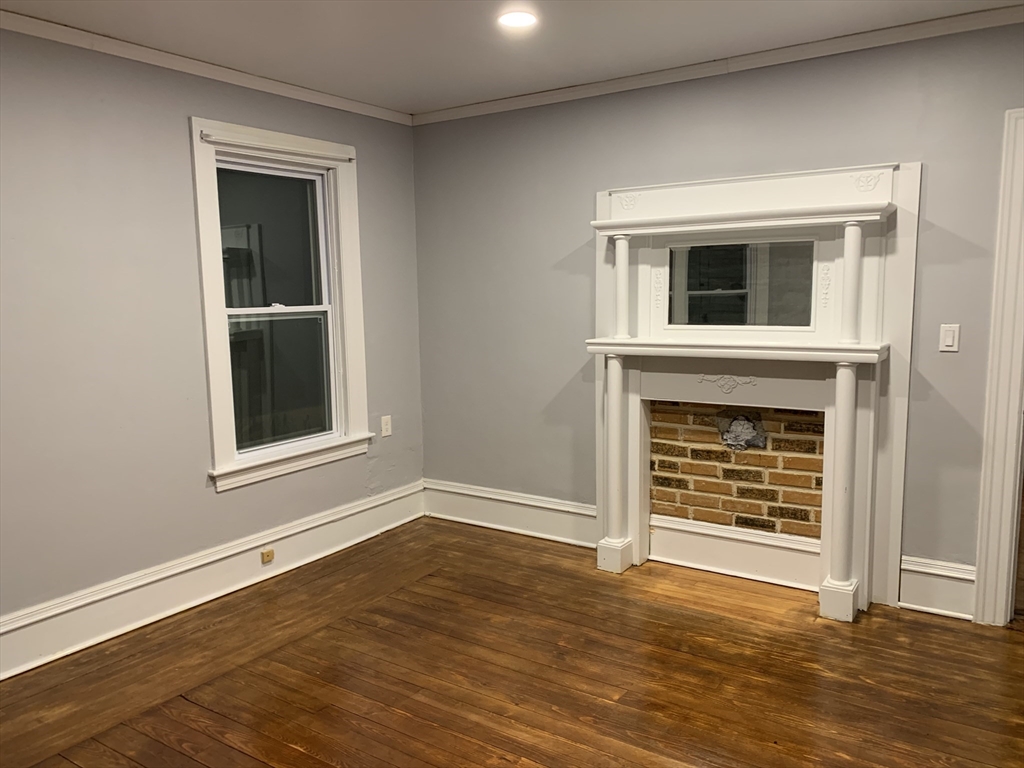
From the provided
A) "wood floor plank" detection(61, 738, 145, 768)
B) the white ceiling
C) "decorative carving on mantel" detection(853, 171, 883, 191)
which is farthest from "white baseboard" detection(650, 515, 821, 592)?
"wood floor plank" detection(61, 738, 145, 768)

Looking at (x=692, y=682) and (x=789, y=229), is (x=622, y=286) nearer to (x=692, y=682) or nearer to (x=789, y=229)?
(x=789, y=229)

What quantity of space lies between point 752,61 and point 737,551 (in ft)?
7.22

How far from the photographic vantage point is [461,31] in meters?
2.85

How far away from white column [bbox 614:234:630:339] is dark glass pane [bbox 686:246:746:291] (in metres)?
0.28

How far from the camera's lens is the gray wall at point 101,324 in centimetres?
269

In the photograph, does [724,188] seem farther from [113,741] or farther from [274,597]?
[113,741]

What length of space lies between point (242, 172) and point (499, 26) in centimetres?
147

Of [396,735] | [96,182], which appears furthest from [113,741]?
[96,182]

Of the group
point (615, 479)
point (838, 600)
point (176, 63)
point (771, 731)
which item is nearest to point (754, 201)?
point (615, 479)

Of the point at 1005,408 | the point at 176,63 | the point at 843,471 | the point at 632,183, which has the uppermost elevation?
the point at 176,63

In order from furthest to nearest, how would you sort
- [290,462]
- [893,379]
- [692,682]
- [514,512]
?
[514,512] < [290,462] < [893,379] < [692,682]

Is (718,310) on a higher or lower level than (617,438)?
higher

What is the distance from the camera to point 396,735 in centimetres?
233

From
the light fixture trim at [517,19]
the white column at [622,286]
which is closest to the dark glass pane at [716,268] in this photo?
the white column at [622,286]
